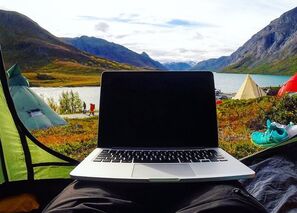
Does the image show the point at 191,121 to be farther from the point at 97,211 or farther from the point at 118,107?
the point at 97,211

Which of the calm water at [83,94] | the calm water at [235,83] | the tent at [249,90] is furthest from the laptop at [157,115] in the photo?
the calm water at [235,83]

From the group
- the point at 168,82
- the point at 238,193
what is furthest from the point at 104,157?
the point at 238,193

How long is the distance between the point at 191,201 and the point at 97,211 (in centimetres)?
44

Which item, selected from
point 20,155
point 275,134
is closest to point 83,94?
point 275,134

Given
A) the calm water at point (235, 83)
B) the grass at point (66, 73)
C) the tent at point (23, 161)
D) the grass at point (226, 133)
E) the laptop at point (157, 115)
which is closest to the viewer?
the laptop at point (157, 115)

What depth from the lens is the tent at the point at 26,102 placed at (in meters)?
13.8

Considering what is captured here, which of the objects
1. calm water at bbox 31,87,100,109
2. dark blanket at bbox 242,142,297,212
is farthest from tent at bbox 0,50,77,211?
calm water at bbox 31,87,100,109

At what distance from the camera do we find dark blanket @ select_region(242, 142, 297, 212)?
331 centimetres

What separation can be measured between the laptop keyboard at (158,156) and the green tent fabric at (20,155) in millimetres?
851

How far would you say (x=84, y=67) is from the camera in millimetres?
118625

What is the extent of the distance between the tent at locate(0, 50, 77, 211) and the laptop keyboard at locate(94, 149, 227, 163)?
0.81 meters

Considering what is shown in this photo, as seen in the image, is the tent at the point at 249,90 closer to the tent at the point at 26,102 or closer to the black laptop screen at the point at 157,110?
the tent at the point at 26,102

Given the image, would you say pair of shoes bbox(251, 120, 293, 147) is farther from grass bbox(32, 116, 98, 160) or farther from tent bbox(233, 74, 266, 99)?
tent bbox(233, 74, 266, 99)

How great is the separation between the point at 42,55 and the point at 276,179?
447 ft
